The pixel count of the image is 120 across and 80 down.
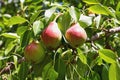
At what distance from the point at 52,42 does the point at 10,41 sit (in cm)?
64

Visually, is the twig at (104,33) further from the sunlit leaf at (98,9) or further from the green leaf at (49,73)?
the green leaf at (49,73)

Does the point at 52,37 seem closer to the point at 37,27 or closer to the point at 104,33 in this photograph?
the point at 37,27

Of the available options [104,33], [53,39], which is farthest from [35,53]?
[104,33]

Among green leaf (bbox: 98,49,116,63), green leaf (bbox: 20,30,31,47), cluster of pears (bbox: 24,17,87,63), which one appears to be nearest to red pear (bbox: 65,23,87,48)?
cluster of pears (bbox: 24,17,87,63)

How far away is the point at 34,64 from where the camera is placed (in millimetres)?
1661

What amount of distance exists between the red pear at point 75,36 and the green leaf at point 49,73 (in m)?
0.14

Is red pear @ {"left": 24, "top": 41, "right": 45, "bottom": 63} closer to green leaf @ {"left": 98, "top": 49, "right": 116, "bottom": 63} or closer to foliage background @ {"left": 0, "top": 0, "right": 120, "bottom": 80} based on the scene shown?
foliage background @ {"left": 0, "top": 0, "right": 120, "bottom": 80}

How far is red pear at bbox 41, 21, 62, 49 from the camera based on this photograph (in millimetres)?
1536

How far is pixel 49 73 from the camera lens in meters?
1.54

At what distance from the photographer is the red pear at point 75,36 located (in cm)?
151

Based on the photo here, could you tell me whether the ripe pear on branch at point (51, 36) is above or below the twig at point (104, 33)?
above

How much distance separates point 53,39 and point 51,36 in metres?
0.02

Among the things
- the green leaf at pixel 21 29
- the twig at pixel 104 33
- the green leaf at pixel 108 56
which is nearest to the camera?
the green leaf at pixel 108 56

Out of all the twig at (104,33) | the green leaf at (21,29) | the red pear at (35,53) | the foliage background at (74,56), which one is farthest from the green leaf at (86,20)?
the green leaf at (21,29)
